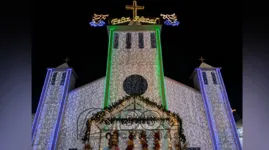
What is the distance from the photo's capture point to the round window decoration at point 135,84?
15148 millimetres

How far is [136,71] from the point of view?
1559 centimetres

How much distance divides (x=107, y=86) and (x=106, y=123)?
4151 millimetres

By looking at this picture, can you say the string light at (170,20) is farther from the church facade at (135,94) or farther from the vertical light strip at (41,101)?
the vertical light strip at (41,101)

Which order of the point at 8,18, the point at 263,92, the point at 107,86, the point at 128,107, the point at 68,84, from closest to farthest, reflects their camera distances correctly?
the point at 263,92, the point at 8,18, the point at 128,107, the point at 107,86, the point at 68,84

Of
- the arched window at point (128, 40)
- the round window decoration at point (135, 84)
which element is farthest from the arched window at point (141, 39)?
the round window decoration at point (135, 84)

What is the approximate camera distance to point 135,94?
45.6ft

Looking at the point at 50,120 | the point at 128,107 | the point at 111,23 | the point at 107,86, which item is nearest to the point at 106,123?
the point at 128,107

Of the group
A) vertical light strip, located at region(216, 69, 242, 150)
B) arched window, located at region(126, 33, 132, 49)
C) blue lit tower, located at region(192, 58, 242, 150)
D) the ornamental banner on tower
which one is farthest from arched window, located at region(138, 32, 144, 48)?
vertical light strip, located at region(216, 69, 242, 150)

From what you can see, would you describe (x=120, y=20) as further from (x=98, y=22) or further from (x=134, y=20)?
(x=98, y=22)

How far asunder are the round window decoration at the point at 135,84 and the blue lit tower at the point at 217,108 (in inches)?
134

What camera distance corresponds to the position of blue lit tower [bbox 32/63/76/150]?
1461cm

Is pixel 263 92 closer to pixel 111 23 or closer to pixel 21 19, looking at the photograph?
pixel 21 19

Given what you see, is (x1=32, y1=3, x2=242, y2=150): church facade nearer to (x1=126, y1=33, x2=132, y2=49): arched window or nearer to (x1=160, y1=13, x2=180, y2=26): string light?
(x1=126, y1=33, x2=132, y2=49): arched window

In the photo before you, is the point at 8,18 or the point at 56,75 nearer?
the point at 8,18
